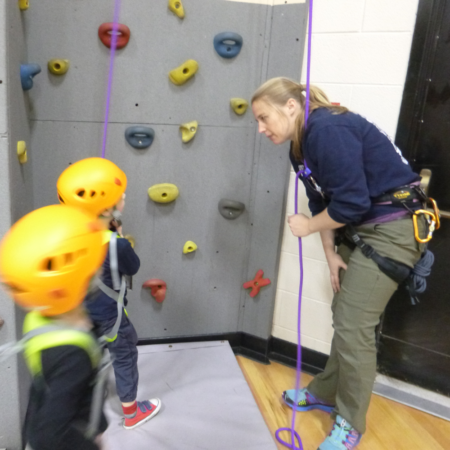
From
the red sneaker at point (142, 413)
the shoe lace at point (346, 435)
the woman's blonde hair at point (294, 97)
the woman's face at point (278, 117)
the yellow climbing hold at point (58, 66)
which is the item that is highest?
the yellow climbing hold at point (58, 66)

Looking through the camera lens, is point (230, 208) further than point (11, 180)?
Yes

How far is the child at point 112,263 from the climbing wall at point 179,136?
443mm

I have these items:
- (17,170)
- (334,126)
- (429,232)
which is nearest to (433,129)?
(429,232)

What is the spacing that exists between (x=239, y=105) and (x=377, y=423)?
4.64ft

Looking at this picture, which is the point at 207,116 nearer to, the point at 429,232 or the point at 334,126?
the point at 334,126

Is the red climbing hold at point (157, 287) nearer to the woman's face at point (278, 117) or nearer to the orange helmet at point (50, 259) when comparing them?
the woman's face at point (278, 117)

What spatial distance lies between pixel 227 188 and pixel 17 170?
0.86 metres

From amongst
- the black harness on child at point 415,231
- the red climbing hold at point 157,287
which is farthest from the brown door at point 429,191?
the red climbing hold at point 157,287

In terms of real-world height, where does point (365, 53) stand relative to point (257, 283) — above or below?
above

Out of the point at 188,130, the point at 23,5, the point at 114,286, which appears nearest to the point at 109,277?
the point at 114,286

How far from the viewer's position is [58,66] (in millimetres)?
1494

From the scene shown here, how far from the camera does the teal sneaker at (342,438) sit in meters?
1.48

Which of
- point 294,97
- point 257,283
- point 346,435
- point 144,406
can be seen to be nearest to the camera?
point 294,97

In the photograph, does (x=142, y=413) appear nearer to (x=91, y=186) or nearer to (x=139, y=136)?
(x=91, y=186)
